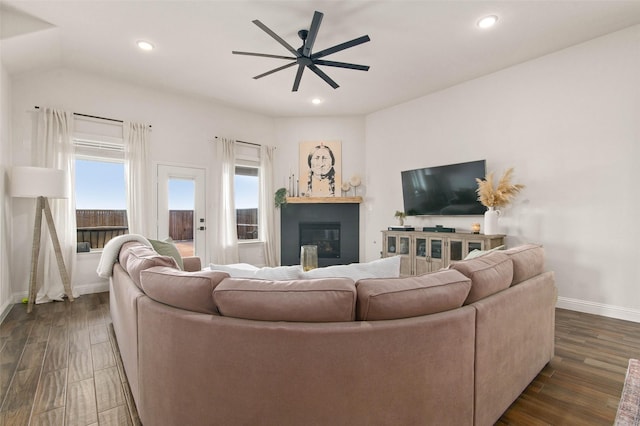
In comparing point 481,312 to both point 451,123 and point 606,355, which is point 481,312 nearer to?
point 606,355

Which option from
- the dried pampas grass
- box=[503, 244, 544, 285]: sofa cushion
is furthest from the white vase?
box=[503, 244, 544, 285]: sofa cushion

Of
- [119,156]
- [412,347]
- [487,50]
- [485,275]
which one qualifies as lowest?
[412,347]

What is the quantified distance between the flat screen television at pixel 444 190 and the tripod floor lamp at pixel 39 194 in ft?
15.6

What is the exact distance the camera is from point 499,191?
3699mm

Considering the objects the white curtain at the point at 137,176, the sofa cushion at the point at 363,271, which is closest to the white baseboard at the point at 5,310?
the white curtain at the point at 137,176

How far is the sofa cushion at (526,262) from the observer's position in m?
1.78

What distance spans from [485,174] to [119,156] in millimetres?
5220

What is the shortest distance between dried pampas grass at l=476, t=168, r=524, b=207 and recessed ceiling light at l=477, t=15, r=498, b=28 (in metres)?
1.68

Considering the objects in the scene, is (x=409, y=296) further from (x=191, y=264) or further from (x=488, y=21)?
(x=488, y=21)

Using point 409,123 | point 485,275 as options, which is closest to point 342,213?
point 409,123

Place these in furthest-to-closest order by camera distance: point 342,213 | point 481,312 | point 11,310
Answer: point 342,213, point 11,310, point 481,312

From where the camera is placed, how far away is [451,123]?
455cm

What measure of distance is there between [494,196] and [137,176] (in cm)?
489

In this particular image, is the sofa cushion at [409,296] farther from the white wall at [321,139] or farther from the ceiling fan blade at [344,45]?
the white wall at [321,139]
